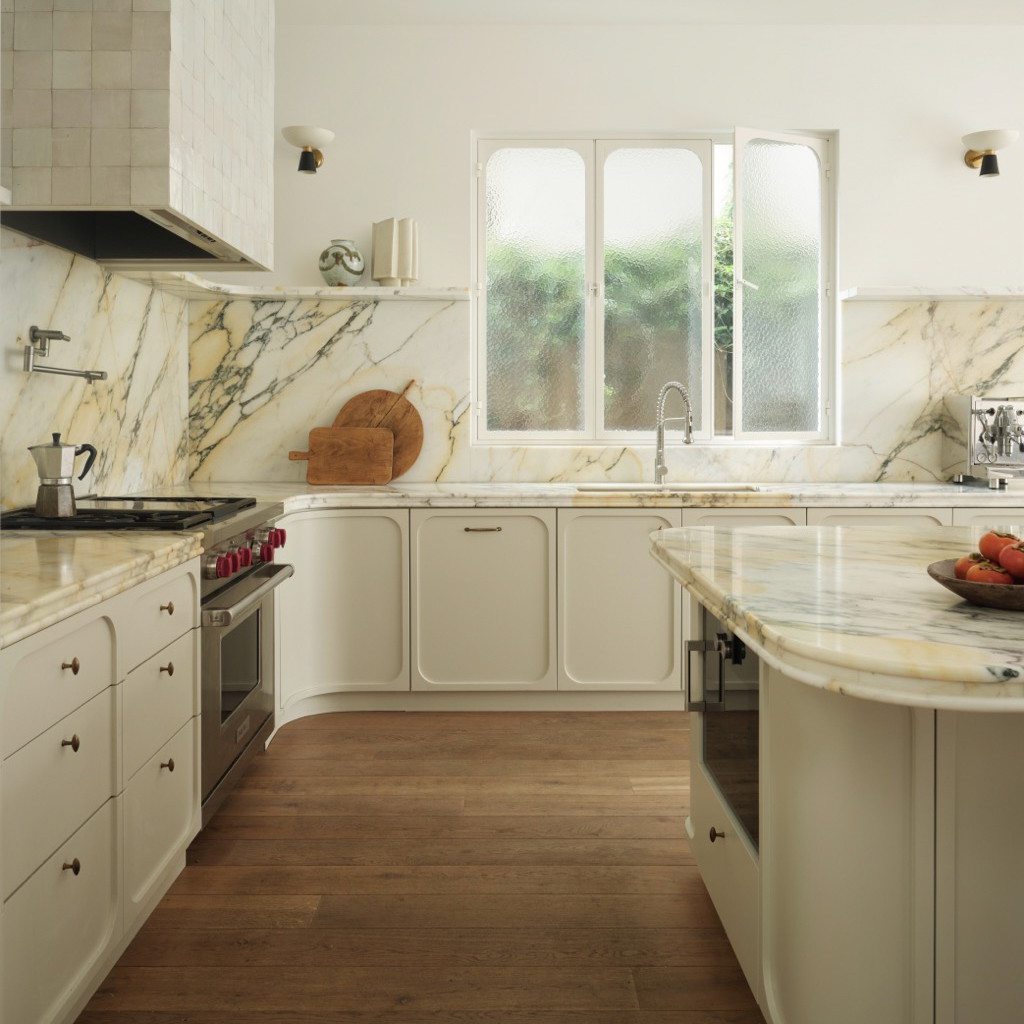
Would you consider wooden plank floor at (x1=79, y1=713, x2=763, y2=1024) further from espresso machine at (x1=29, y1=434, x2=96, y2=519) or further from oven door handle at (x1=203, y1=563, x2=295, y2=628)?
espresso machine at (x1=29, y1=434, x2=96, y2=519)

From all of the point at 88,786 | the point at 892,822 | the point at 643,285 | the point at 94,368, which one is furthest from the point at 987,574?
the point at 643,285

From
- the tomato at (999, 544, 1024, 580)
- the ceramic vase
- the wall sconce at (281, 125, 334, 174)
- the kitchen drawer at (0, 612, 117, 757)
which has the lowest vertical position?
the kitchen drawer at (0, 612, 117, 757)

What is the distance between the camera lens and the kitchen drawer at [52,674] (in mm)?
1399

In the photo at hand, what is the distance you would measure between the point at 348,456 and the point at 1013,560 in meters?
2.89

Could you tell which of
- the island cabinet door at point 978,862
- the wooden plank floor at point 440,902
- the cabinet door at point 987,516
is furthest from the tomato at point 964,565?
the cabinet door at point 987,516

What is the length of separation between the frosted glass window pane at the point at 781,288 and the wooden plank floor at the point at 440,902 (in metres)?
1.79

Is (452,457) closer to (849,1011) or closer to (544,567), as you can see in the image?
(544,567)

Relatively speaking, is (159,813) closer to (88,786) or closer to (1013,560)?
(88,786)

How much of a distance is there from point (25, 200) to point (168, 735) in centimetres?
134

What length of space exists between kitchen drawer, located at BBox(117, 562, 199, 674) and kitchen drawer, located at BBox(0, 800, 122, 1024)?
31 cm

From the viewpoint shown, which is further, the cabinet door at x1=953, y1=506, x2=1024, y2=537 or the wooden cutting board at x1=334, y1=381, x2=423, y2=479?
the wooden cutting board at x1=334, y1=381, x2=423, y2=479

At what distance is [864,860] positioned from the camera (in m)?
1.29

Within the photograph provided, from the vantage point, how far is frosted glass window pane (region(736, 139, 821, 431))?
13.6 feet

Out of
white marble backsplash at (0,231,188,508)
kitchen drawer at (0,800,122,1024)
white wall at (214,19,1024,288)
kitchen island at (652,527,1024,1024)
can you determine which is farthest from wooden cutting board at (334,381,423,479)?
kitchen island at (652,527,1024,1024)
